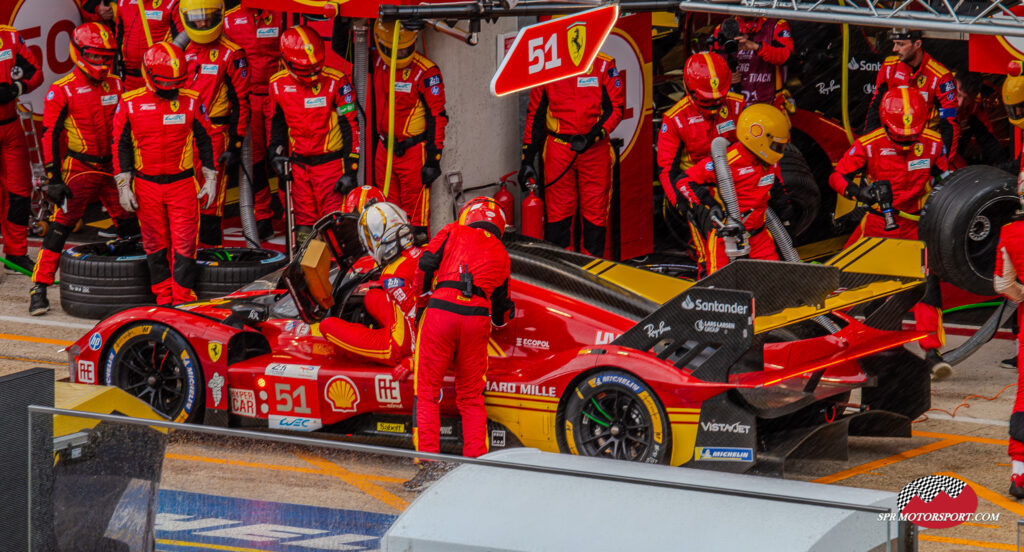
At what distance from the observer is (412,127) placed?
11875 millimetres

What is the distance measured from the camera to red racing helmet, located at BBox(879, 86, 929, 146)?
10219 millimetres

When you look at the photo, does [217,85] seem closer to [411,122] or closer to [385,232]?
[411,122]

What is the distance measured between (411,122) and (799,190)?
3433 mm

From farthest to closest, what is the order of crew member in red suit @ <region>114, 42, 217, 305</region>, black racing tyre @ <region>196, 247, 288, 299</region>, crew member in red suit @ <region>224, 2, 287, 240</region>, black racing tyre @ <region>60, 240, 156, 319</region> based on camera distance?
crew member in red suit @ <region>224, 2, 287, 240</region>
black racing tyre @ <region>60, 240, 156, 319</region>
black racing tyre @ <region>196, 247, 288, 299</region>
crew member in red suit @ <region>114, 42, 217, 305</region>

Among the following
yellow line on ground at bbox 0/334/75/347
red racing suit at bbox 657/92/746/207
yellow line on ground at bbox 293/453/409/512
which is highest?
red racing suit at bbox 657/92/746/207

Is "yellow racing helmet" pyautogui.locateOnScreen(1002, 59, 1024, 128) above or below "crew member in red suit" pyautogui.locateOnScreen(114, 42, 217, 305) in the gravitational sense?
above

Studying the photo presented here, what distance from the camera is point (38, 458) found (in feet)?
16.0

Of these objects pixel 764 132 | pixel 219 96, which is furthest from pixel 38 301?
pixel 764 132

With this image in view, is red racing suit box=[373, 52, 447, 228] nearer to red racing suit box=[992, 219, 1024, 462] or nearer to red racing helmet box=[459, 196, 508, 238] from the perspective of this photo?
red racing helmet box=[459, 196, 508, 238]

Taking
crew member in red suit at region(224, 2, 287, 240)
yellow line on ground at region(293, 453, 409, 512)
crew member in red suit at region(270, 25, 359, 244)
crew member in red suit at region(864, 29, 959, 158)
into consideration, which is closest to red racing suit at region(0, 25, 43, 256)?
crew member in red suit at region(224, 2, 287, 240)

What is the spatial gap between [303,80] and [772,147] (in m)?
4.06

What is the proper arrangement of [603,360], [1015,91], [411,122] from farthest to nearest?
1. [411,122]
2. [1015,91]
3. [603,360]

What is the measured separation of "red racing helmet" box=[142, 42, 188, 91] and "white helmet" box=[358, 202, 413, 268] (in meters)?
3.32

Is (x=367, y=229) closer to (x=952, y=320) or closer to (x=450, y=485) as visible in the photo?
(x=450, y=485)
